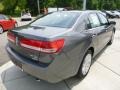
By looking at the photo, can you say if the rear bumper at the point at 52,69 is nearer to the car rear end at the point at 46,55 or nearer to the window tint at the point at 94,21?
the car rear end at the point at 46,55

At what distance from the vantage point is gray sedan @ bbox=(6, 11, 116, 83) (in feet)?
8.99

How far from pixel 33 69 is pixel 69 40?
2.76 feet

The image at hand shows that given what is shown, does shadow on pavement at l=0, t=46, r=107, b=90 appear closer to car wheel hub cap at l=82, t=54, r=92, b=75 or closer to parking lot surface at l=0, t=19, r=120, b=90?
parking lot surface at l=0, t=19, r=120, b=90

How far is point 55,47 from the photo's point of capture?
2.72 m

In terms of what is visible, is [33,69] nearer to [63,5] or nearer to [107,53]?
[107,53]

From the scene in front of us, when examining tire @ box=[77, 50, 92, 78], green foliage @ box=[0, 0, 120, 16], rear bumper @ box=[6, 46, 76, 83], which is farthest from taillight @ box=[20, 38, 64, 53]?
green foliage @ box=[0, 0, 120, 16]

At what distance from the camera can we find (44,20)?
13.2 feet

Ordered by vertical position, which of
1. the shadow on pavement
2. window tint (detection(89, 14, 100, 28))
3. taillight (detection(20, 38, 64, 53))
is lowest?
the shadow on pavement

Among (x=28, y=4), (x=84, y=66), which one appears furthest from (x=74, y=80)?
(x=28, y=4)

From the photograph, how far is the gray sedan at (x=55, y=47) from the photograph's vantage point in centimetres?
274

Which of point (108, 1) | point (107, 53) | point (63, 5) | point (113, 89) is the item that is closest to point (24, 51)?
point (113, 89)

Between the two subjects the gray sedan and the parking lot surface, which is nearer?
the gray sedan

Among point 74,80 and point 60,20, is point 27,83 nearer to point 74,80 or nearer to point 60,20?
point 74,80

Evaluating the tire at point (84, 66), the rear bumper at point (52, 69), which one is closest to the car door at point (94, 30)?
the tire at point (84, 66)
